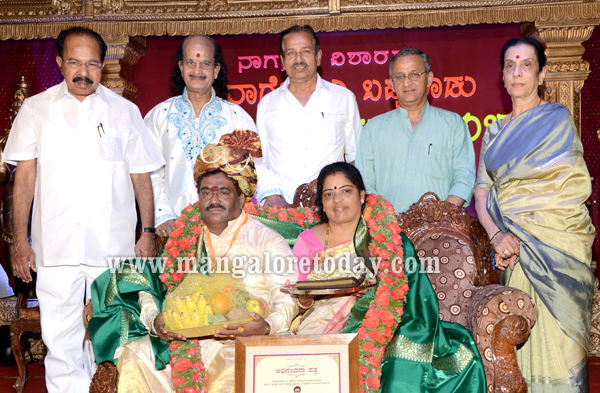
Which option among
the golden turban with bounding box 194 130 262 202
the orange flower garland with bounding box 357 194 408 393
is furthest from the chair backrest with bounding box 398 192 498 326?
the golden turban with bounding box 194 130 262 202

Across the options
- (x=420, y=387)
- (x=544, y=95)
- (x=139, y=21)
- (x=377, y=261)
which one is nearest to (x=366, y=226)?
(x=377, y=261)

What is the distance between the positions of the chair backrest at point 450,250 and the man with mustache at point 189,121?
58.8 inches

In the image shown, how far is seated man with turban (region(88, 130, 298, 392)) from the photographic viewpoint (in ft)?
9.97

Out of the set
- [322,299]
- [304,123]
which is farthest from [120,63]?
[322,299]

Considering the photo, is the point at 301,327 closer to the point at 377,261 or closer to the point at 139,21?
the point at 377,261

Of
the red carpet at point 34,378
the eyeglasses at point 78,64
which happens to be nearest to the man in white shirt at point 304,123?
the eyeglasses at point 78,64

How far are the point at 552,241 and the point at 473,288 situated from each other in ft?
1.79

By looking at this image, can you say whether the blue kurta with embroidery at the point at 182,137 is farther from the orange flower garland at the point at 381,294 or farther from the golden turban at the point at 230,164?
the orange flower garland at the point at 381,294

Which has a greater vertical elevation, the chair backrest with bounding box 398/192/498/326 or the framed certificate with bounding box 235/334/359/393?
the chair backrest with bounding box 398/192/498/326

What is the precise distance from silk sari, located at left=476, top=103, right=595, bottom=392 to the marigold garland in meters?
0.81

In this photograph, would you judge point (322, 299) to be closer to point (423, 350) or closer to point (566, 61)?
point (423, 350)

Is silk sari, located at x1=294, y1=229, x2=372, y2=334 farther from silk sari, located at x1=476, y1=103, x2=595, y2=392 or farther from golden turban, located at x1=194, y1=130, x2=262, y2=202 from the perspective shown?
silk sari, located at x1=476, y1=103, x2=595, y2=392

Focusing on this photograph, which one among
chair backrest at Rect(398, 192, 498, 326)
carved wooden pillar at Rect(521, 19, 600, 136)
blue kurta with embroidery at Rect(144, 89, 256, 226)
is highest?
carved wooden pillar at Rect(521, 19, 600, 136)

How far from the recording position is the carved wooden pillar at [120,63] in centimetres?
596
